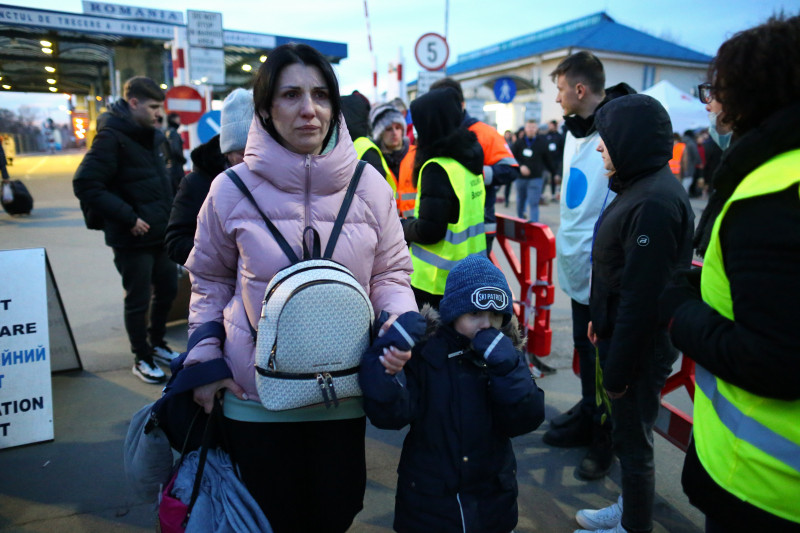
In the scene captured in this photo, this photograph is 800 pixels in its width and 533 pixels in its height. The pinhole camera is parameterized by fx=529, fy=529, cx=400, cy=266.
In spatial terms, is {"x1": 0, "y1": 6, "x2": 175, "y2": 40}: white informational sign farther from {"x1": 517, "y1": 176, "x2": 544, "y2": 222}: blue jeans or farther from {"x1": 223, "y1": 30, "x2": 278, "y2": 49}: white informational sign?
{"x1": 517, "y1": 176, "x2": 544, "y2": 222}: blue jeans

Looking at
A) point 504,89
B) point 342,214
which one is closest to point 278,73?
point 342,214

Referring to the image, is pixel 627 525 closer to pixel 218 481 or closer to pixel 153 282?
pixel 218 481

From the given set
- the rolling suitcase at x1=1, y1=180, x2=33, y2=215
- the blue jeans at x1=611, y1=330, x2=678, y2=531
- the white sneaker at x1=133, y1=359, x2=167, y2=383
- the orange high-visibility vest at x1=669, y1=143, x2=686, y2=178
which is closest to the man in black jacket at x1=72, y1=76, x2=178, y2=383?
the white sneaker at x1=133, y1=359, x2=167, y2=383

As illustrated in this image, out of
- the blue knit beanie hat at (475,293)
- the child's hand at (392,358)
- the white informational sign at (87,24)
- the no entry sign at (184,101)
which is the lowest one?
the child's hand at (392,358)

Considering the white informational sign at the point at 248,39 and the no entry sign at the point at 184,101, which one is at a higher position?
the white informational sign at the point at 248,39

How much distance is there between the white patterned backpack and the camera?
142 cm

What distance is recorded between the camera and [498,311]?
1793mm

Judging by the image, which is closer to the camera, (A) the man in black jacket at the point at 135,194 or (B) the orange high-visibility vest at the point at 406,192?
(A) the man in black jacket at the point at 135,194

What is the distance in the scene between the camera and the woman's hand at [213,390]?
5.29ft

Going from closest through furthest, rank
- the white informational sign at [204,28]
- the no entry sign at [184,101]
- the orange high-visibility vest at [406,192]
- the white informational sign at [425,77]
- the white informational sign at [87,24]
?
the orange high-visibility vest at [406,192]
the no entry sign at [184,101]
the white informational sign at [204,28]
the white informational sign at [425,77]
the white informational sign at [87,24]

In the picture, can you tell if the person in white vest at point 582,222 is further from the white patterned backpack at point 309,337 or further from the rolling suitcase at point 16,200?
the rolling suitcase at point 16,200

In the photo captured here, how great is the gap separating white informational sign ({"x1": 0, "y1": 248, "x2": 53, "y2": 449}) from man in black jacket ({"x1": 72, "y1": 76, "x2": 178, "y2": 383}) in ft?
1.95

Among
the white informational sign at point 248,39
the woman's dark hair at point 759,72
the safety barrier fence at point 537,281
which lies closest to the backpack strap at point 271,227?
the woman's dark hair at point 759,72

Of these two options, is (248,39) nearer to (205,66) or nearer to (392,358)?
(205,66)
